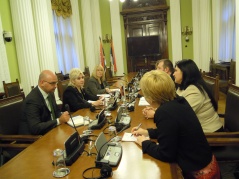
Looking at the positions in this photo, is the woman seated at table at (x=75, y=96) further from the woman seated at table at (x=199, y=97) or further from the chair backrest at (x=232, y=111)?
the chair backrest at (x=232, y=111)

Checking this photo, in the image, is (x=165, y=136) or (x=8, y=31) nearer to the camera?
(x=165, y=136)

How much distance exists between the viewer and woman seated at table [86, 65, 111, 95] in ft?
13.0

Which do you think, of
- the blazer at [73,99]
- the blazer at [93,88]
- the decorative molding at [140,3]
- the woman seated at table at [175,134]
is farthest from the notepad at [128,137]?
the decorative molding at [140,3]

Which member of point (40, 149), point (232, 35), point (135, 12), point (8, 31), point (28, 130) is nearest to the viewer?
point (40, 149)

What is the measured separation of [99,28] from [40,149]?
749 cm

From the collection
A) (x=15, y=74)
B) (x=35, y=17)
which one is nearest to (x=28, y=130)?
(x=15, y=74)

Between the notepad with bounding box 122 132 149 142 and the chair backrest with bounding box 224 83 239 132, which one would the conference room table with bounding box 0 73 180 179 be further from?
the chair backrest with bounding box 224 83 239 132

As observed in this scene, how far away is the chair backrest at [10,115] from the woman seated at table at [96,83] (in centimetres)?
156

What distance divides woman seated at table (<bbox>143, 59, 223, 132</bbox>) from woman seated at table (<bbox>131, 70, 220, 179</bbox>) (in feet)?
2.21

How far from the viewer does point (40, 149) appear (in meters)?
1.63

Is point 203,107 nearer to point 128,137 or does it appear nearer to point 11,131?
point 128,137

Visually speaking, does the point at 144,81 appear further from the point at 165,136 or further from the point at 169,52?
the point at 169,52

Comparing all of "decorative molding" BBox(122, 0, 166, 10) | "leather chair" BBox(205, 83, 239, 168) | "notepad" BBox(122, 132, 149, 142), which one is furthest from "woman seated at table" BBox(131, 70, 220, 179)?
"decorative molding" BBox(122, 0, 166, 10)

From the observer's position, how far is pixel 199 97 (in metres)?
2.08
